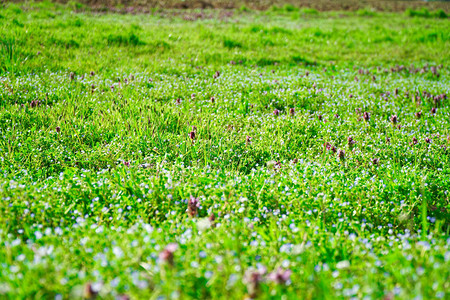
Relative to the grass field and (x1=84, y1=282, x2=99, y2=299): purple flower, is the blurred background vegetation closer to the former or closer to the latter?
the grass field

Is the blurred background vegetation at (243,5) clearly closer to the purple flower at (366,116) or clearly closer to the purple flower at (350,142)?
the purple flower at (366,116)

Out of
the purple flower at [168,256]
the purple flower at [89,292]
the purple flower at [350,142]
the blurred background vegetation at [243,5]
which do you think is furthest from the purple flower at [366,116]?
the blurred background vegetation at [243,5]

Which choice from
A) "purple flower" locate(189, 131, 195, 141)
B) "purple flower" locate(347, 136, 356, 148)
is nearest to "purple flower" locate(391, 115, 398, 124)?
"purple flower" locate(347, 136, 356, 148)

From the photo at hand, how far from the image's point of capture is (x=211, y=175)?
15.3ft

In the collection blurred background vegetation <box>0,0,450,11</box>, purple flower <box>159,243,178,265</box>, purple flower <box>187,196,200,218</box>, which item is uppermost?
blurred background vegetation <box>0,0,450,11</box>

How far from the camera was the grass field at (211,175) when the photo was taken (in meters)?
2.72

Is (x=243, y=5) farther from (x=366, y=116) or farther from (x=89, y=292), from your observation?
(x=89, y=292)

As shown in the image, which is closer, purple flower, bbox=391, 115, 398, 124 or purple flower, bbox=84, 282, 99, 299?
purple flower, bbox=84, 282, 99, 299

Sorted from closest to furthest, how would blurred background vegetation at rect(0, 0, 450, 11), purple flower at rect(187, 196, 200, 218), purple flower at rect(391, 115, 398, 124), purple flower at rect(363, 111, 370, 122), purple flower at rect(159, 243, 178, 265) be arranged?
purple flower at rect(159, 243, 178, 265) → purple flower at rect(187, 196, 200, 218) → purple flower at rect(391, 115, 398, 124) → purple flower at rect(363, 111, 370, 122) → blurred background vegetation at rect(0, 0, 450, 11)

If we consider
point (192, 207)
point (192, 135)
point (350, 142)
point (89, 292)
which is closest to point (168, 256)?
point (89, 292)

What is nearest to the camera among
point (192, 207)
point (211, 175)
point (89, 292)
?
point (89, 292)

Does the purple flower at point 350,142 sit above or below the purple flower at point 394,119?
below

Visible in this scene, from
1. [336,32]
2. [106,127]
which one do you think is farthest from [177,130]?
[336,32]

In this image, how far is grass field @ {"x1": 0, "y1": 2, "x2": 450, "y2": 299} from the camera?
272 centimetres
